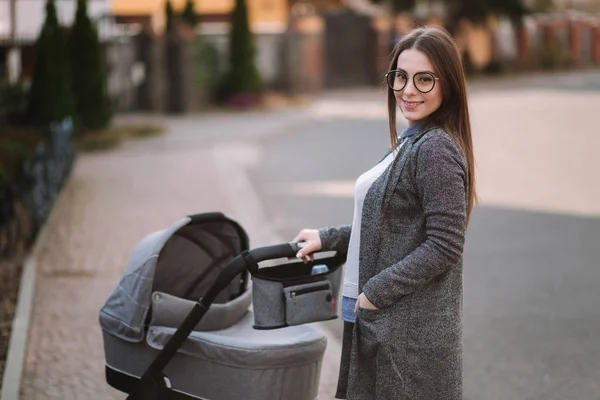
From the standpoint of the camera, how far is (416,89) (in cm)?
349

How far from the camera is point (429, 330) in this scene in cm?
347

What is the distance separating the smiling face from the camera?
3482mm

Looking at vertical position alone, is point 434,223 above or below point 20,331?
above

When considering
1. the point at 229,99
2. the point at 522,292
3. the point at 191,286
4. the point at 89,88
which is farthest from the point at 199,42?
the point at 191,286

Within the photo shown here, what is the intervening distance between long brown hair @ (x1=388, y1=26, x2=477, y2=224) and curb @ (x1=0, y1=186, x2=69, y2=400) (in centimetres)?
274

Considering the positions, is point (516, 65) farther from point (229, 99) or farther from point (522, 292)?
point (522, 292)

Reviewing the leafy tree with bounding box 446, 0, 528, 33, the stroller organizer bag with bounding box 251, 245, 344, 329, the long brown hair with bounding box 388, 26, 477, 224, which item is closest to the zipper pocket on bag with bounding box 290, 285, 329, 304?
the stroller organizer bag with bounding box 251, 245, 344, 329

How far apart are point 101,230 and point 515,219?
156 inches

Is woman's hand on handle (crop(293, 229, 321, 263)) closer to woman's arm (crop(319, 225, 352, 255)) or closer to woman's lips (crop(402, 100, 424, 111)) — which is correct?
woman's arm (crop(319, 225, 352, 255))

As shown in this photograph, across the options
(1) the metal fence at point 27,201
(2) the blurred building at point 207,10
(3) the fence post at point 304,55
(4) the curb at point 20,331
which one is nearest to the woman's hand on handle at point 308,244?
(4) the curb at point 20,331

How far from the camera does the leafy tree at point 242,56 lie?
1036 inches

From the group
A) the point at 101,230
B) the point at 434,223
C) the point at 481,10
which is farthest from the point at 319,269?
the point at 481,10

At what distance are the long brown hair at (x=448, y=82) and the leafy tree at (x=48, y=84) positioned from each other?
12543 millimetres

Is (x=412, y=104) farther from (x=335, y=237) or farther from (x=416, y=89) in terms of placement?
(x=335, y=237)
